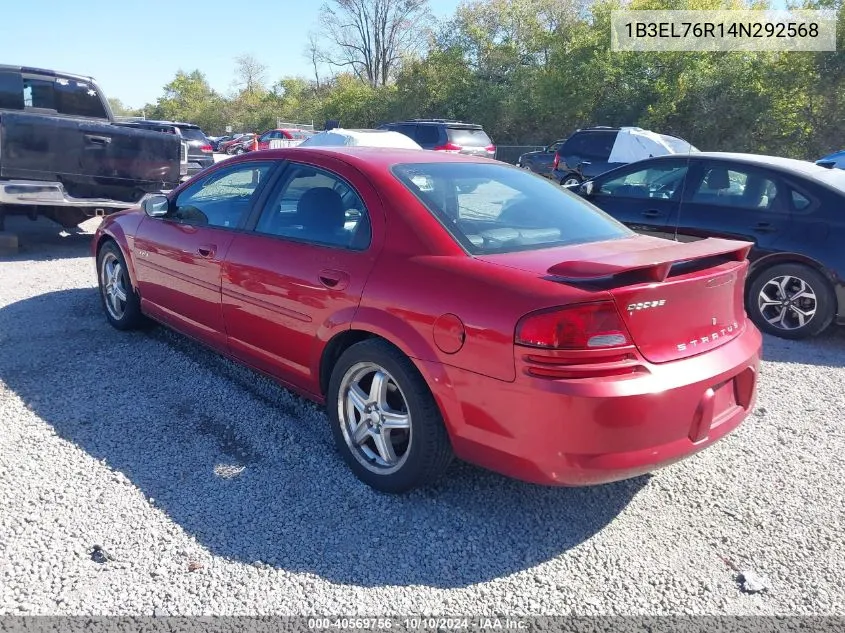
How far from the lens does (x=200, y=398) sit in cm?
413

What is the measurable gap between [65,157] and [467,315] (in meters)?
6.71

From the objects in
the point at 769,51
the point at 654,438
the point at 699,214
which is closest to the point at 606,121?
the point at 769,51

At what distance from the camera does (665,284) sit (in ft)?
8.52

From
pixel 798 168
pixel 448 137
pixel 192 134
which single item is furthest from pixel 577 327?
pixel 192 134

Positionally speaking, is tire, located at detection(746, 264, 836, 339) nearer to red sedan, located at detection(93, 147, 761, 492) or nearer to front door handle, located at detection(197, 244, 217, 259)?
red sedan, located at detection(93, 147, 761, 492)

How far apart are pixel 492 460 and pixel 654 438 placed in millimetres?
633

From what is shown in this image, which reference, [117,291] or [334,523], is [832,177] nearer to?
[334,523]

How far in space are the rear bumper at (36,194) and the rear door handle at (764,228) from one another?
7.08m

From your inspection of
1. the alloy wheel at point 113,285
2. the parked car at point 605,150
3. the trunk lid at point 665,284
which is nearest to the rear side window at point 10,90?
the alloy wheel at point 113,285

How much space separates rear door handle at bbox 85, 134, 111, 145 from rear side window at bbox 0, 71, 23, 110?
2.01 metres

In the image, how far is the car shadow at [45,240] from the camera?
816 centimetres

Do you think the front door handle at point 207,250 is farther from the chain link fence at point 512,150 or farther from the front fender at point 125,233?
the chain link fence at point 512,150

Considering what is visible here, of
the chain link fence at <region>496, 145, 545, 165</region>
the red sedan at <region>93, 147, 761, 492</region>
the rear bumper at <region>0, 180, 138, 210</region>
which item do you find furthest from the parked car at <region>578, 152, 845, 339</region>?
the chain link fence at <region>496, 145, 545, 165</region>

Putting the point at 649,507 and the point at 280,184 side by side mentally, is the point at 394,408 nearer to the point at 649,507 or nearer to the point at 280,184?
the point at 649,507
